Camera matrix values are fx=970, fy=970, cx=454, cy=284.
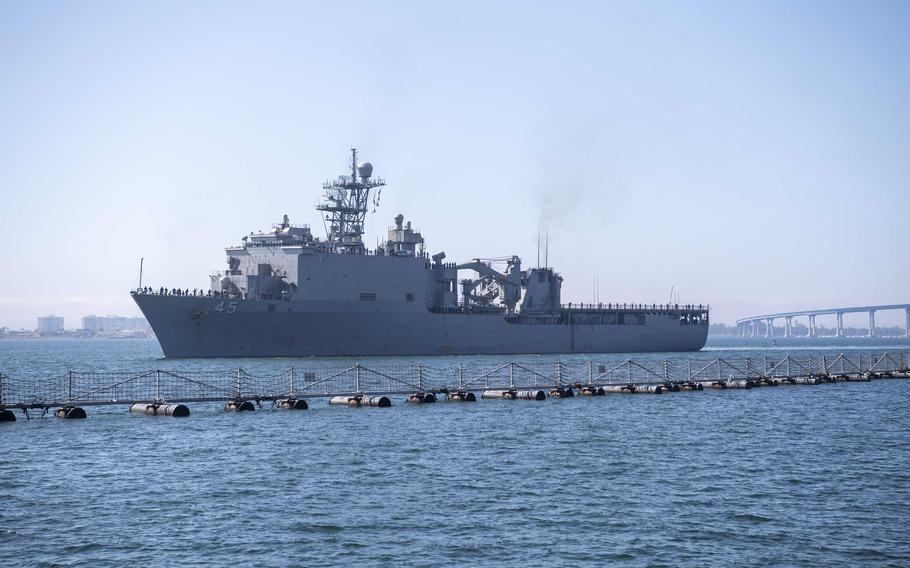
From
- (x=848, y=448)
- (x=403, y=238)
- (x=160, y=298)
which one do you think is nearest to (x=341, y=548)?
(x=848, y=448)

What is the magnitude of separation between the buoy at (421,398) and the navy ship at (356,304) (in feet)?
77.7

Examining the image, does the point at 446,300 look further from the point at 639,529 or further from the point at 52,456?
the point at 639,529

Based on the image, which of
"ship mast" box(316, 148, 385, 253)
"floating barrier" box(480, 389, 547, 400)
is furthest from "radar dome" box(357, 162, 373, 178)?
"floating barrier" box(480, 389, 547, 400)

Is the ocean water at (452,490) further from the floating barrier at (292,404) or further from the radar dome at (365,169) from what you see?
the radar dome at (365,169)

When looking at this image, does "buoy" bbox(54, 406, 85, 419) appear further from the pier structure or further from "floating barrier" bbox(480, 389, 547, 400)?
"floating barrier" bbox(480, 389, 547, 400)

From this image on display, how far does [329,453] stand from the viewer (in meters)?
24.1

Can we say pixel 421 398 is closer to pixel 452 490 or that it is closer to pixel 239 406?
pixel 239 406

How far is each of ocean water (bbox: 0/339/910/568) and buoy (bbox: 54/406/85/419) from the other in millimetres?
800

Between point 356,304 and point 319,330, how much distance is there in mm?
2899

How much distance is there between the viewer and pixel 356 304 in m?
60.3

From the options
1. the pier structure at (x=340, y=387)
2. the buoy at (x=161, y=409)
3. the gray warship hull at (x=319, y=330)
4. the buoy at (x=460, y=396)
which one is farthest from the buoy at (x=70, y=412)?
the gray warship hull at (x=319, y=330)

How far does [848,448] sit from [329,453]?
45.5 ft

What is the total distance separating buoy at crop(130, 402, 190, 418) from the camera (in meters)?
31.5

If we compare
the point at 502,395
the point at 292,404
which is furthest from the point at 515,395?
the point at 292,404
